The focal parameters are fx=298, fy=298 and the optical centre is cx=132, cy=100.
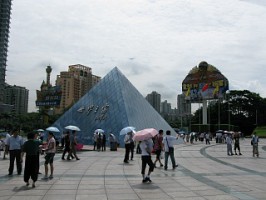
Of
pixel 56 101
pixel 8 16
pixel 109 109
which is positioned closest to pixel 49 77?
pixel 56 101

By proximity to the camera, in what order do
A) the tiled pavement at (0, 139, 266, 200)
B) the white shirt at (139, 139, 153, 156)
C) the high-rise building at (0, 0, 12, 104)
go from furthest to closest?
the high-rise building at (0, 0, 12, 104), the white shirt at (139, 139, 153, 156), the tiled pavement at (0, 139, 266, 200)

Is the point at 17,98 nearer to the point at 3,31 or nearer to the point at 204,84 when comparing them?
the point at 3,31

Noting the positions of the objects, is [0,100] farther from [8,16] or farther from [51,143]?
[51,143]

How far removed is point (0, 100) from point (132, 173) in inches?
2829

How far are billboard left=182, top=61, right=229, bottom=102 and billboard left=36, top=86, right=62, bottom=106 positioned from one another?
2690 centimetres

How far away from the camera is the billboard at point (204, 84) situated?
51438 millimetres

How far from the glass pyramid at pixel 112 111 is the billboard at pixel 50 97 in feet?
18.8

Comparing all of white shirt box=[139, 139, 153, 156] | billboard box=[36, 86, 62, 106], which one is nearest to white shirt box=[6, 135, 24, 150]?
white shirt box=[139, 139, 153, 156]

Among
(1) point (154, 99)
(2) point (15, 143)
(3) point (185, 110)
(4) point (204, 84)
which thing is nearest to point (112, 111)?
(2) point (15, 143)

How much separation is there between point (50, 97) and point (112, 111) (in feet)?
40.8

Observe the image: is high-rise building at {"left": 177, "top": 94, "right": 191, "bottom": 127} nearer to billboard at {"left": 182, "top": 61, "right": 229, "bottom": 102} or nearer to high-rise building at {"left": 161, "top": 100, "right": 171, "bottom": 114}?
billboard at {"left": 182, "top": 61, "right": 229, "bottom": 102}

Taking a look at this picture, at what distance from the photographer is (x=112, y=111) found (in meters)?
27.8

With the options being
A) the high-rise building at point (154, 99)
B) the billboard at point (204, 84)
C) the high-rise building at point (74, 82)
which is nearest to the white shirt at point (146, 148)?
the billboard at point (204, 84)

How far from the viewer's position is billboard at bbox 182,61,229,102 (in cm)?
5144
